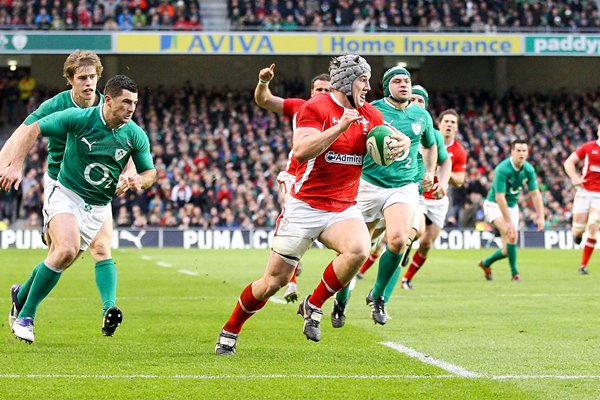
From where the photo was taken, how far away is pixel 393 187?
11.2 m

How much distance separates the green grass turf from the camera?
700 cm

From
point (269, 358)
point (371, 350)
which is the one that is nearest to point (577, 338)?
point (371, 350)

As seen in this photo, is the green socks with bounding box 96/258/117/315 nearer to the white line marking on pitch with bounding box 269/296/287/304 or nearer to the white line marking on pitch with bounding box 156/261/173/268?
the white line marking on pitch with bounding box 269/296/287/304

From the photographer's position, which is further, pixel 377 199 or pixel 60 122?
pixel 377 199

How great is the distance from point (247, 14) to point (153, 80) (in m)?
5.72

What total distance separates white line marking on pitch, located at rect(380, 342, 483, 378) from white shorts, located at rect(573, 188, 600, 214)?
11.7 m

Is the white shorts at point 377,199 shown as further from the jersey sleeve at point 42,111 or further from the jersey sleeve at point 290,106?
the jersey sleeve at point 42,111

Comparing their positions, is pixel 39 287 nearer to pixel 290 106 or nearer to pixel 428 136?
pixel 290 106

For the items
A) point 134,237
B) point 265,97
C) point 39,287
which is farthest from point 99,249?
point 134,237

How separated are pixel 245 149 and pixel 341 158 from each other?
29.6 metres

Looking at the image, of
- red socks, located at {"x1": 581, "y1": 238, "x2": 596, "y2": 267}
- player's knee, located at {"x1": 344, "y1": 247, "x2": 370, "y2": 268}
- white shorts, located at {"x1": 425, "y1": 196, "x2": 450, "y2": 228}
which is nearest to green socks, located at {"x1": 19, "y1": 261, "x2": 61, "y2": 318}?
player's knee, located at {"x1": 344, "y1": 247, "x2": 370, "y2": 268}

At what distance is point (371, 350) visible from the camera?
896cm

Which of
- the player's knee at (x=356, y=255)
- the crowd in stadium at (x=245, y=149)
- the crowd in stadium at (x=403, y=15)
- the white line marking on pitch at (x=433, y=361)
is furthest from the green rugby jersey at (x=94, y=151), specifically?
the crowd in stadium at (x=403, y=15)

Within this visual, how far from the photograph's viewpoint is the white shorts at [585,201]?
20.2 meters
